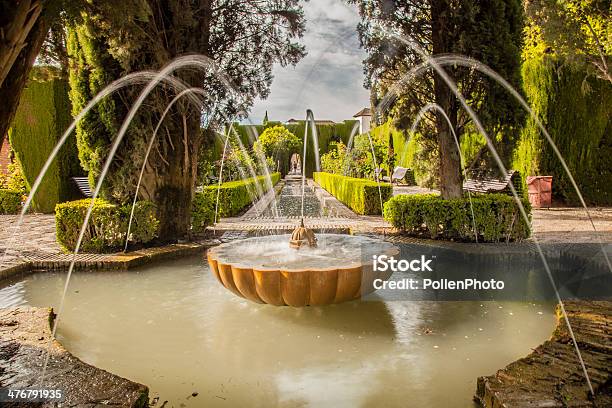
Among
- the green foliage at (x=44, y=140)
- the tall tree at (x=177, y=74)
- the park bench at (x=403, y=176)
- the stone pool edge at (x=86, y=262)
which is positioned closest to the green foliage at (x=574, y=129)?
the tall tree at (x=177, y=74)

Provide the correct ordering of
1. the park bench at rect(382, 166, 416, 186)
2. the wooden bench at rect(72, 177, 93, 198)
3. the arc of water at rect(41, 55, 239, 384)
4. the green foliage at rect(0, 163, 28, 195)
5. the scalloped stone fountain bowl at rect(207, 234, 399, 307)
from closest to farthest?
the scalloped stone fountain bowl at rect(207, 234, 399, 307)
the arc of water at rect(41, 55, 239, 384)
the wooden bench at rect(72, 177, 93, 198)
the green foliage at rect(0, 163, 28, 195)
the park bench at rect(382, 166, 416, 186)

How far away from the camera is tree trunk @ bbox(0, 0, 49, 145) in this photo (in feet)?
7.02

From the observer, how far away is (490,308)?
13.9 ft

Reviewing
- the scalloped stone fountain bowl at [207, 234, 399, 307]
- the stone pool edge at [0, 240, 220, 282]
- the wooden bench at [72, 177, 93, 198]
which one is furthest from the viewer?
the wooden bench at [72, 177, 93, 198]

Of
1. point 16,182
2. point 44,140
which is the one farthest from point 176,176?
point 16,182

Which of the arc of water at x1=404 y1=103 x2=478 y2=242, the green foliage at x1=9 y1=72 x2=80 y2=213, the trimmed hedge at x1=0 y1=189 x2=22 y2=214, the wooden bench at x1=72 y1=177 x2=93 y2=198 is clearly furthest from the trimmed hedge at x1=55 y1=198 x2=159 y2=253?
the trimmed hedge at x1=0 y1=189 x2=22 y2=214

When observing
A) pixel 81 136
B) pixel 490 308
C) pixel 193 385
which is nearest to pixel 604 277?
pixel 490 308

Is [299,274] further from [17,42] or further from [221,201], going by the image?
[221,201]

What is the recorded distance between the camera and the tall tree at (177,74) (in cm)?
694

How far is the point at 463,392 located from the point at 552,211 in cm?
1081

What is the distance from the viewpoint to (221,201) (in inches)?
431

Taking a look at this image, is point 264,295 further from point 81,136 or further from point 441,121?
point 441,121

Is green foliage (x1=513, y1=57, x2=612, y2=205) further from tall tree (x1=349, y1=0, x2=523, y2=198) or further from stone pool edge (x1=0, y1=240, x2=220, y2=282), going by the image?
stone pool edge (x1=0, y1=240, x2=220, y2=282)

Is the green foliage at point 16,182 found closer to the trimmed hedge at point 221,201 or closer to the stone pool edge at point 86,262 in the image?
the trimmed hedge at point 221,201
